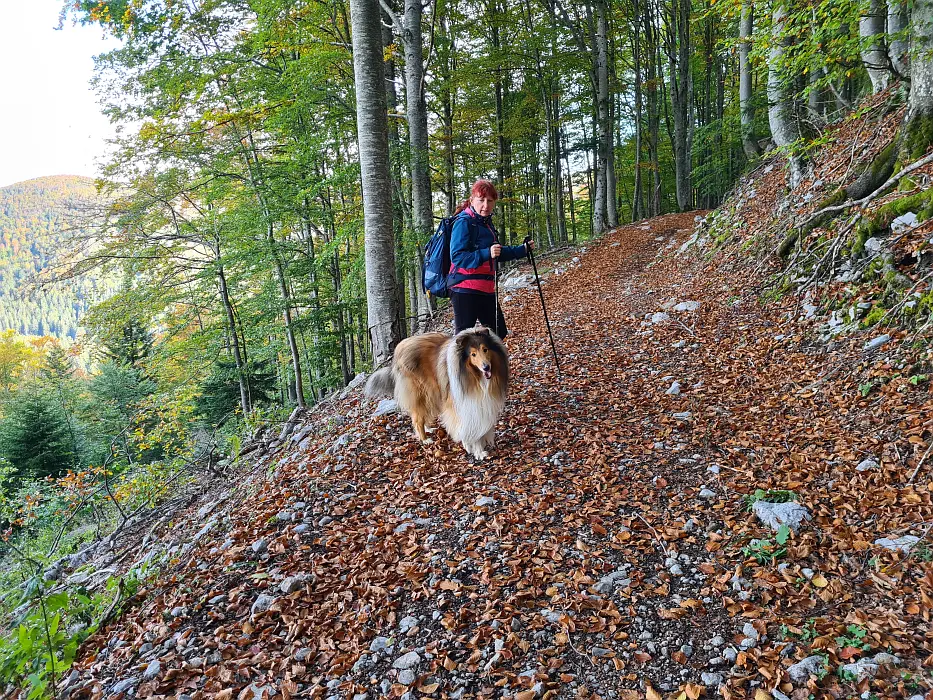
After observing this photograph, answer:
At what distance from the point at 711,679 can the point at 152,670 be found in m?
2.91

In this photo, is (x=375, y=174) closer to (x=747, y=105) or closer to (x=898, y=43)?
(x=898, y=43)

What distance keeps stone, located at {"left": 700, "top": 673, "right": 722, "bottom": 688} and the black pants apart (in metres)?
3.08

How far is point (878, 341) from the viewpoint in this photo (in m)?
4.25

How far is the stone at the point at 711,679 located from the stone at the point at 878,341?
3.58 metres

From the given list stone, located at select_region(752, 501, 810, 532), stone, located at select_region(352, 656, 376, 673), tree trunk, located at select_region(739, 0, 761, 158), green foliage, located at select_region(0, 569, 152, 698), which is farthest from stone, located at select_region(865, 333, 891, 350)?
tree trunk, located at select_region(739, 0, 761, 158)

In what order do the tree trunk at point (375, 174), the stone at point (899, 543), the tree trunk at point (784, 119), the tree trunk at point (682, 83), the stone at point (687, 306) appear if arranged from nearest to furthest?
1. the stone at point (899, 543)
2. the tree trunk at point (375, 174)
3. the stone at point (687, 306)
4. the tree trunk at point (784, 119)
5. the tree trunk at point (682, 83)

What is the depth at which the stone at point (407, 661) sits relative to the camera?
251cm

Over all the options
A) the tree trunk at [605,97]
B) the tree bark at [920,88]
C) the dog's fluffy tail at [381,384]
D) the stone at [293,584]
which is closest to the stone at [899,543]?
the stone at [293,584]

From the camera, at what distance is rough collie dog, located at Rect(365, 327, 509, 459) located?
14.1ft

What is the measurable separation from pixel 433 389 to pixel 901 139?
19.6 ft

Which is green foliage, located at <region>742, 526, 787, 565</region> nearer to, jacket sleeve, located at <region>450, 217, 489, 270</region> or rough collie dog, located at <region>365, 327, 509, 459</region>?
rough collie dog, located at <region>365, 327, 509, 459</region>

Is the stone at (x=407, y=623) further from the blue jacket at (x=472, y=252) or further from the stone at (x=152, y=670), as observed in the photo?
the blue jacket at (x=472, y=252)

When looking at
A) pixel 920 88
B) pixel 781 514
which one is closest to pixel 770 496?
pixel 781 514

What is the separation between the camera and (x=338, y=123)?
952cm
